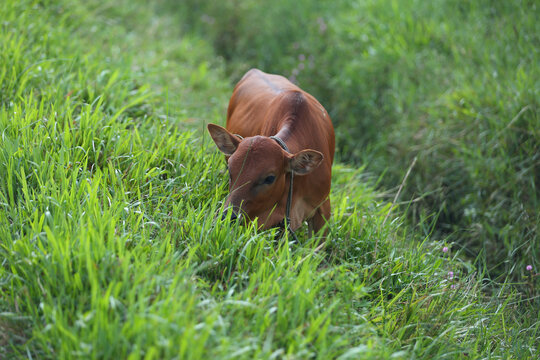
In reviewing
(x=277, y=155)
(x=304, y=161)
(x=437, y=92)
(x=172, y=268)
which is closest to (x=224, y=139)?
(x=277, y=155)

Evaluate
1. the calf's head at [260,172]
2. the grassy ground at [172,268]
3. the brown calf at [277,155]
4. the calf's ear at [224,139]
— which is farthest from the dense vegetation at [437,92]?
the calf's ear at [224,139]

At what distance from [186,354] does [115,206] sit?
3.63 ft

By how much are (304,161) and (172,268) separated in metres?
1.02

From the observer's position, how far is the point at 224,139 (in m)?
3.07

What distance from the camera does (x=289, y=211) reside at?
3.09 metres

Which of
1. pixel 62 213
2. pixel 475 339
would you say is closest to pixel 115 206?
pixel 62 213

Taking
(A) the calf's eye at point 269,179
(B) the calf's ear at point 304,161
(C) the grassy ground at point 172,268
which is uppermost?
(B) the calf's ear at point 304,161

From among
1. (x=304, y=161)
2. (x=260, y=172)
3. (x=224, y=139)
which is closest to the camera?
(x=260, y=172)

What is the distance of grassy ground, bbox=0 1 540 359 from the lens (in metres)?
2.07

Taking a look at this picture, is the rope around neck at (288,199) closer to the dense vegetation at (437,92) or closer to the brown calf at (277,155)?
the brown calf at (277,155)

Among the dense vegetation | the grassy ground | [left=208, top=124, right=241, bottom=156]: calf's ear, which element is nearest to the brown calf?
[left=208, top=124, right=241, bottom=156]: calf's ear

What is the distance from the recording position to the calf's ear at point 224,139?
3012 mm

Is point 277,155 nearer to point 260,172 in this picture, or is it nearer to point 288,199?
point 260,172

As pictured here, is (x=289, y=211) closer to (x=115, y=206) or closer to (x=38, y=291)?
(x=115, y=206)
